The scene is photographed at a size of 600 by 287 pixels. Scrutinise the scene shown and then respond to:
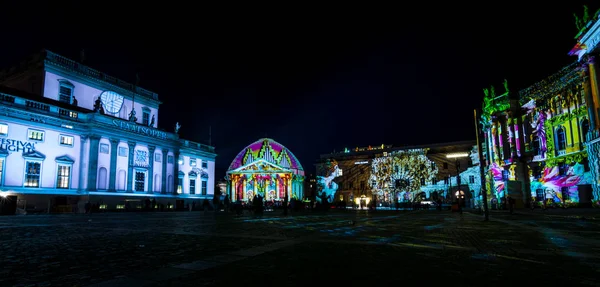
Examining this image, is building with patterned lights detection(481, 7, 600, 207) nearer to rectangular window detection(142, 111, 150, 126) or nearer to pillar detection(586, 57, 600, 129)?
pillar detection(586, 57, 600, 129)

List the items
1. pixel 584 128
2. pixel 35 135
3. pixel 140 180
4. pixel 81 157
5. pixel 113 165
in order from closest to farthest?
pixel 35 135 < pixel 584 128 < pixel 81 157 < pixel 113 165 < pixel 140 180

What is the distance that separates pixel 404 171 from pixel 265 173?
108ft

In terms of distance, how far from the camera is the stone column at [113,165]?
127 feet

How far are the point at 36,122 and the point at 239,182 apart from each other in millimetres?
55845

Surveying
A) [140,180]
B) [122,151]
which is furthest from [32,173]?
[140,180]

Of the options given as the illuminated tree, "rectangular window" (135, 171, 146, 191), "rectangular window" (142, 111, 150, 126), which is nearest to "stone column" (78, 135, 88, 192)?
"rectangular window" (135, 171, 146, 191)

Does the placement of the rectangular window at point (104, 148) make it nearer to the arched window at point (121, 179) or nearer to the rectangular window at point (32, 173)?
the arched window at point (121, 179)

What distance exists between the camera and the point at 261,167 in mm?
84625

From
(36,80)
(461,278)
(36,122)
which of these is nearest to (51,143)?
(36,122)

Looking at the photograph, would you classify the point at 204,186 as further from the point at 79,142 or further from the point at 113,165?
the point at 79,142

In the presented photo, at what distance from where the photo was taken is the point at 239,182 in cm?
8662

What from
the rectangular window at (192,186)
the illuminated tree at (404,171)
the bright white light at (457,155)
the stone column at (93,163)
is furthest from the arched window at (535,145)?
the stone column at (93,163)

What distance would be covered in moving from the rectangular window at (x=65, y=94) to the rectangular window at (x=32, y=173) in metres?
9.07

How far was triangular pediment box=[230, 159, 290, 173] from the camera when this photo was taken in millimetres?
83875
